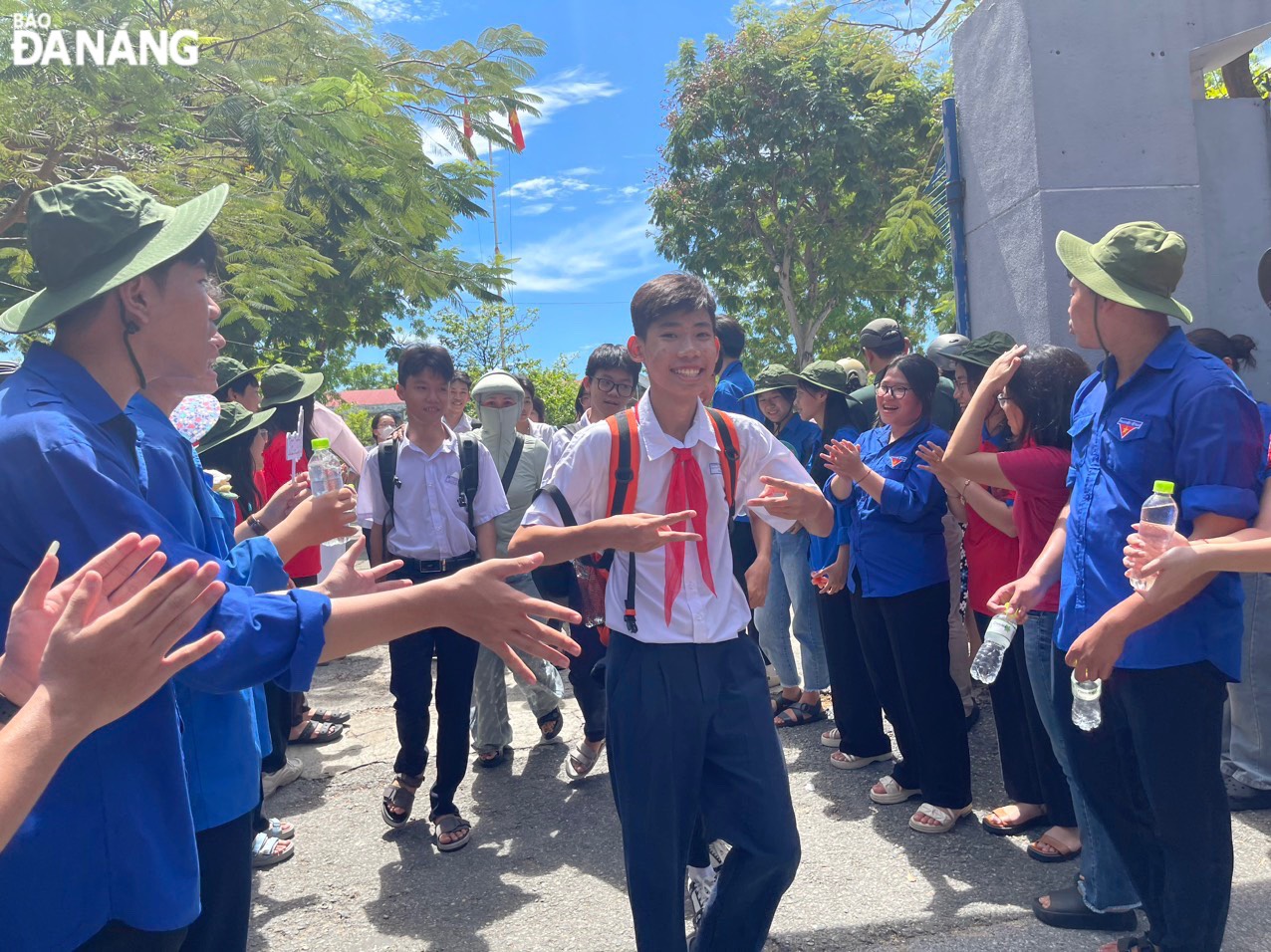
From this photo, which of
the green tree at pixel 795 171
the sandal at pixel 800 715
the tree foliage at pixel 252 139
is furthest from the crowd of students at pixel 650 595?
the green tree at pixel 795 171

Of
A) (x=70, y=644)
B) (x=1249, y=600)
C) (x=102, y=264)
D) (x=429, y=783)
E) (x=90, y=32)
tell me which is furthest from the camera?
(x=90, y=32)

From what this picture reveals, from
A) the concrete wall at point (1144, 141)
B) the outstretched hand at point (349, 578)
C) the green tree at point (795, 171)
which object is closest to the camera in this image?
the outstretched hand at point (349, 578)

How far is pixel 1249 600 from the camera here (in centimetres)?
429

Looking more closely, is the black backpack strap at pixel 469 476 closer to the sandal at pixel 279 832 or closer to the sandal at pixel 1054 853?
the sandal at pixel 279 832

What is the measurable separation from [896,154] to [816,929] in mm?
20623

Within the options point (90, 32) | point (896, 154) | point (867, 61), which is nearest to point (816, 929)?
point (90, 32)

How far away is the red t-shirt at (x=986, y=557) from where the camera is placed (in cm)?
423

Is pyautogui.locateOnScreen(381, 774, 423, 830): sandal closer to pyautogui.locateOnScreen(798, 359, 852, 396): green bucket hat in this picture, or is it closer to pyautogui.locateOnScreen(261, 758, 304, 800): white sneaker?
pyautogui.locateOnScreen(261, 758, 304, 800): white sneaker

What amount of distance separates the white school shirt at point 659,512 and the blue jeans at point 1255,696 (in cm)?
261

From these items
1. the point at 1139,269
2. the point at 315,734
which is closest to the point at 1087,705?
the point at 1139,269

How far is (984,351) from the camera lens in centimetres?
444

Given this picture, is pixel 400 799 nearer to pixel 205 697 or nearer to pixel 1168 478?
pixel 205 697

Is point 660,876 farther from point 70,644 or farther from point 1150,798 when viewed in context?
point 70,644

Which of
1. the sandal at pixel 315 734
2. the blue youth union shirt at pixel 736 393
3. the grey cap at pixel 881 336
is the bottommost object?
the sandal at pixel 315 734
